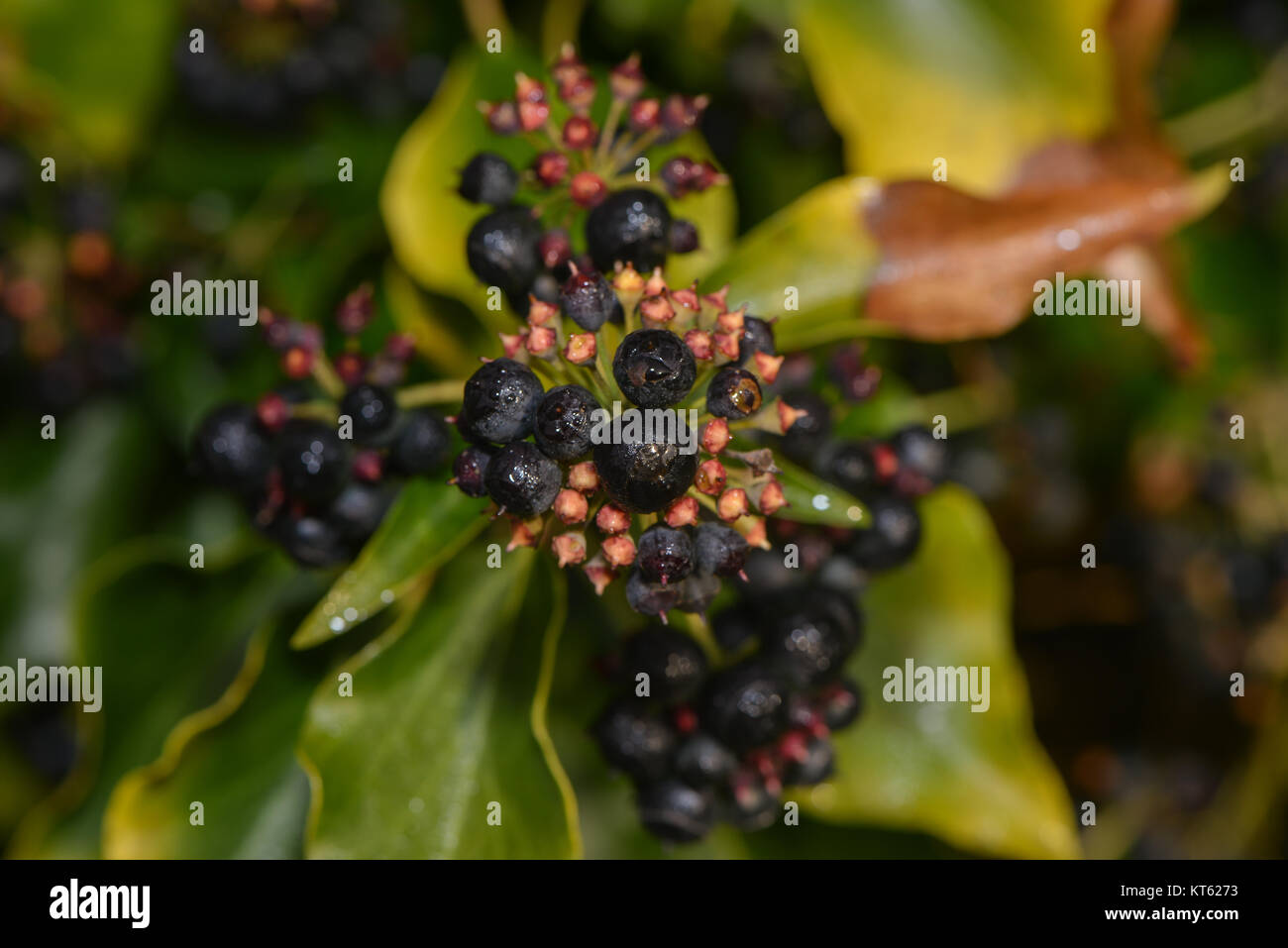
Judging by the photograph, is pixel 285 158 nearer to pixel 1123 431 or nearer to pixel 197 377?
pixel 197 377

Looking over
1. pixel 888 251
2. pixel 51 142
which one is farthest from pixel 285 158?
pixel 888 251

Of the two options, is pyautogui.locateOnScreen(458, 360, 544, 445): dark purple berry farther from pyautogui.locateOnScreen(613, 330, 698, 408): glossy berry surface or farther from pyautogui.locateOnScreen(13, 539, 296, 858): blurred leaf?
pyautogui.locateOnScreen(13, 539, 296, 858): blurred leaf

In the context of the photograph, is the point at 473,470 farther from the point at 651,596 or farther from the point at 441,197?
the point at 441,197

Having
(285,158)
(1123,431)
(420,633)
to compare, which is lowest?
(420,633)

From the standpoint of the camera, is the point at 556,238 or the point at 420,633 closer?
the point at 556,238
